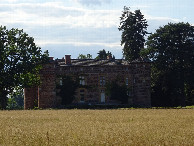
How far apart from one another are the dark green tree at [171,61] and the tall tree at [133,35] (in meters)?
7.71

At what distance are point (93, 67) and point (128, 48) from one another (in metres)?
11.6

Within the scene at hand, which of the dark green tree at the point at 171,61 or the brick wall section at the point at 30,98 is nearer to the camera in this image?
the dark green tree at the point at 171,61

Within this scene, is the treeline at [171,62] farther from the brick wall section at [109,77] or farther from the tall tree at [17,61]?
the tall tree at [17,61]

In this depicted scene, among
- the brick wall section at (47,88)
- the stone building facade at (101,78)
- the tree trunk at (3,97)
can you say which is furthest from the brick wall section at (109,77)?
the tree trunk at (3,97)

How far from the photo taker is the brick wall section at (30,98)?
70.1 meters

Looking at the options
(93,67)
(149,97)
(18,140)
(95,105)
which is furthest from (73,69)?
(18,140)

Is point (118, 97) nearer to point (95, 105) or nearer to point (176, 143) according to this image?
point (95, 105)

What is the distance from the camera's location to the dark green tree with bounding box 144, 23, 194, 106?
67875 mm

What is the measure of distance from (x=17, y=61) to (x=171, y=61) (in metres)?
23.2

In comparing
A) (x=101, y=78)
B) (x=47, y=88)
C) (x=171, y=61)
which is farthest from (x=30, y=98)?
(x=171, y=61)

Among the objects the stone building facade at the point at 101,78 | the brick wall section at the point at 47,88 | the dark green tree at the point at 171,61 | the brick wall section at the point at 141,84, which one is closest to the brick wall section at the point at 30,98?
the stone building facade at the point at 101,78

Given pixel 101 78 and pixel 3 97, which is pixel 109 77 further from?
pixel 3 97

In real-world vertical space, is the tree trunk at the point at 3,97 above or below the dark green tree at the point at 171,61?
below

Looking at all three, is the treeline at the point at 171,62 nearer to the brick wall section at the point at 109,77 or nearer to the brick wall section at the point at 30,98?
the brick wall section at the point at 109,77
